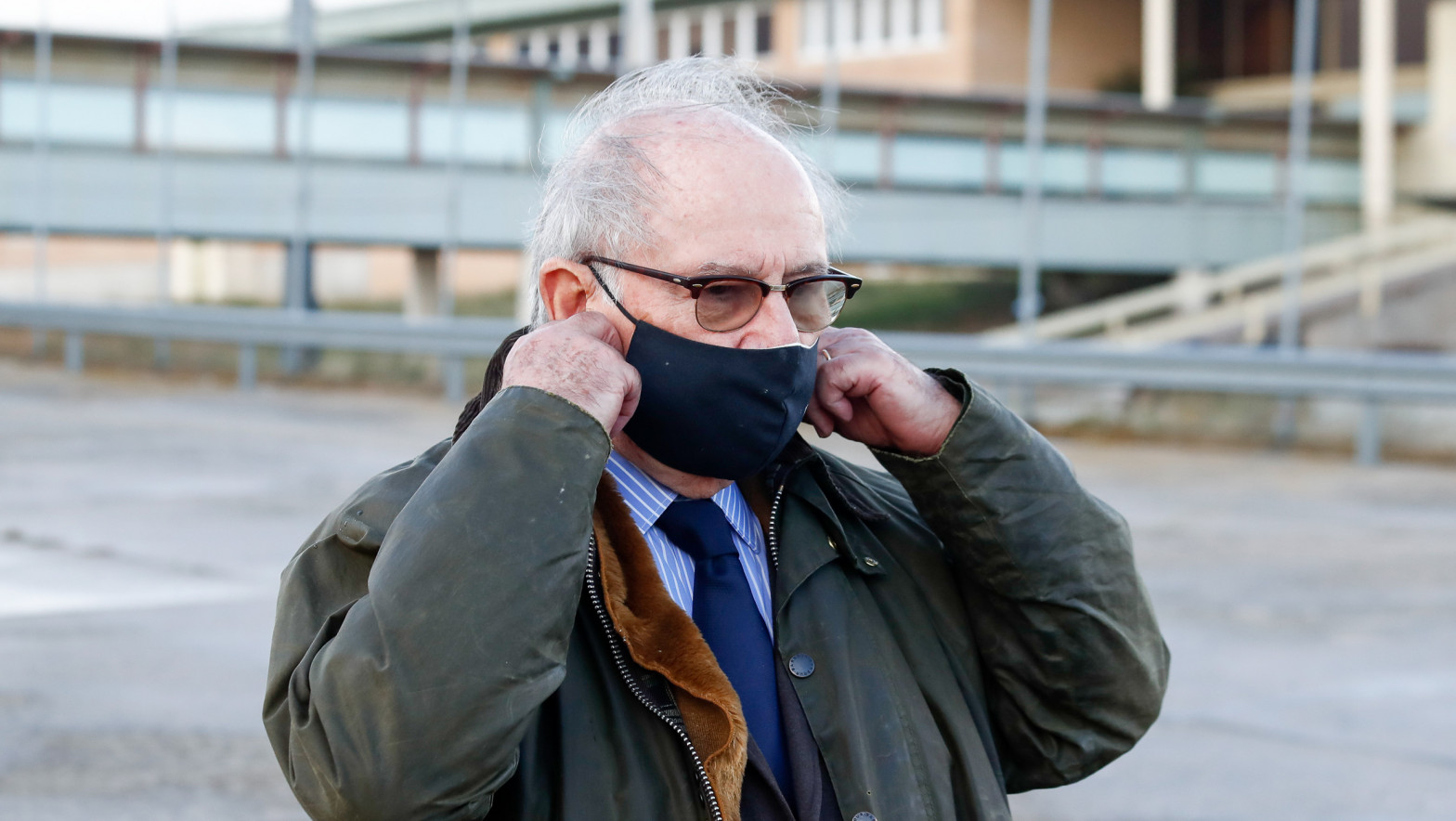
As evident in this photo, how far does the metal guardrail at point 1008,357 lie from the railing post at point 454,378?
0.04 feet

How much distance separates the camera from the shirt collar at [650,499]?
219cm

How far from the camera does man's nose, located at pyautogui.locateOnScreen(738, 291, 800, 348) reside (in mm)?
2176

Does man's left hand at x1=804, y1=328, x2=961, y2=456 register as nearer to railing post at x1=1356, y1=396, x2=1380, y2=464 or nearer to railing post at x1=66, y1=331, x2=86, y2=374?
railing post at x1=1356, y1=396, x2=1380, y2=464

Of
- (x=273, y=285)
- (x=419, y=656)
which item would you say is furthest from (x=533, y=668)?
(x=273, y=285)

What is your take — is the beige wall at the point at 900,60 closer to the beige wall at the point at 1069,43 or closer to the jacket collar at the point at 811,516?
the beige wall at the point at 1069,43

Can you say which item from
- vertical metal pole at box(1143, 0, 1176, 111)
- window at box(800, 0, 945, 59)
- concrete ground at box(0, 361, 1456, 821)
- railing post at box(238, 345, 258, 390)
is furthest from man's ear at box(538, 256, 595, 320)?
window at box(800, 0, 945, 59)

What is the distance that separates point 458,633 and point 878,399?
2.37 ft

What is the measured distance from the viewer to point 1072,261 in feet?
82.3

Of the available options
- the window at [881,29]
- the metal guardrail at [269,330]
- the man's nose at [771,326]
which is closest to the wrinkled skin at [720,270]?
the man's nose at [771,326]

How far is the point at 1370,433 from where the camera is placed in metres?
11.5

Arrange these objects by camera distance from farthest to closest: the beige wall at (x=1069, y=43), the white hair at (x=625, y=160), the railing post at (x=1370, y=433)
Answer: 1. the beige wall at (x=1069, y=43)
2. the railing post at (x=1370, y=433)
3. the white hair at (x=625, y=160)

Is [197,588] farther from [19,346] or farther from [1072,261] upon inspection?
[1072,261]

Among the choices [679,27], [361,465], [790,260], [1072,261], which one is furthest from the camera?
[679,27]

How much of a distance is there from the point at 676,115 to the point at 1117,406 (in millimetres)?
11764
